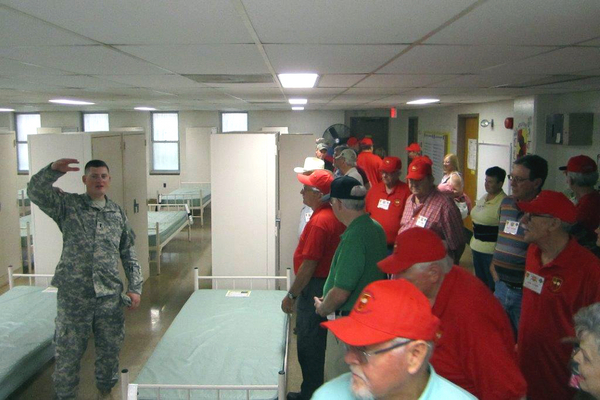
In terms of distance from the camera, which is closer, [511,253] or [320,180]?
[511,253]

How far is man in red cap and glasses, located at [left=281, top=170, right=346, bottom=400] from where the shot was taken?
2.98 meters

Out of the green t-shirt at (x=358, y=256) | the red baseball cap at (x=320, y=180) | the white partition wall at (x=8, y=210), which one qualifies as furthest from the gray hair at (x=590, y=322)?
the white partition wall at (x=8, y=210)

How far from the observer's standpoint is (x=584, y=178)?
12.2ft

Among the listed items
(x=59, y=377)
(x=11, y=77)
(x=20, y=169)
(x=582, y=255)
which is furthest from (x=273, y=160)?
(x=20, y=169)

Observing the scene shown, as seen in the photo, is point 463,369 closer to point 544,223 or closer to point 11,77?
point 544,223

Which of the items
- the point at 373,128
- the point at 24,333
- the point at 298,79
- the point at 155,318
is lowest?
the point at 155,318

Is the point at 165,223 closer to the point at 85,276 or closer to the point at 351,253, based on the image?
the point at 85,276

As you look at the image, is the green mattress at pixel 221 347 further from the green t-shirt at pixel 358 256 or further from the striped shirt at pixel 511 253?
the striped shirt at pixel 511 253

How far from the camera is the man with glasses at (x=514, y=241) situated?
10.2 feet

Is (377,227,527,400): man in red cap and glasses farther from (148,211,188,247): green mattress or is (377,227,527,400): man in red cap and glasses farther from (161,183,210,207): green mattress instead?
(161,183,210,207): green mattress

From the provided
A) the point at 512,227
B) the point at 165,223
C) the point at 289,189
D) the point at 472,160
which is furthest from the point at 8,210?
the point at 472,160

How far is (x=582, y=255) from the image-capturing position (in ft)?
7.36

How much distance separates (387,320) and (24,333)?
334 cm

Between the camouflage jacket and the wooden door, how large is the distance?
6074 mm
